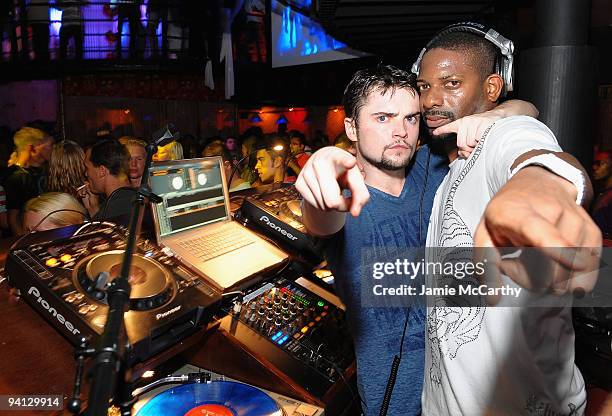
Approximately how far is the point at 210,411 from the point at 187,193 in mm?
807

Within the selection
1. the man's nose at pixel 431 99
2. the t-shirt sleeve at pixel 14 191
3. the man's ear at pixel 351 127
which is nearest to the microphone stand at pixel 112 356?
the man's ear at pixel 351 127

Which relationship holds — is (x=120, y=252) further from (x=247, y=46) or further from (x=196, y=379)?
(x=247, y=46)

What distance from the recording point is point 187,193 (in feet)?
5.62

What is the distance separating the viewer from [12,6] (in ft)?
53.2

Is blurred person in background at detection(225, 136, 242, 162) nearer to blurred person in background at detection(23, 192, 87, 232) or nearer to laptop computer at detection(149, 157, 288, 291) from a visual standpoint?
blurred person in background at detection(23, 192, 87, 232)

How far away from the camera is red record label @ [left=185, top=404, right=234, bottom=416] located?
1.27 metres

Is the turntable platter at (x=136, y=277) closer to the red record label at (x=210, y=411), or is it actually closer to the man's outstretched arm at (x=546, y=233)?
the red record label at (x=210, y=411)

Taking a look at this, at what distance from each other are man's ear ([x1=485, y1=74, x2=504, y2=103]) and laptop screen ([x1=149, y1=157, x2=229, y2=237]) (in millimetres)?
1122

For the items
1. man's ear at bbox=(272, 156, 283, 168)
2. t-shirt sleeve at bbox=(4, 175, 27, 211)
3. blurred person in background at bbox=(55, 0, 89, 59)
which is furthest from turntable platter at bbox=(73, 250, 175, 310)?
blurred person in background at bbox=(55, 0, 89, 59)

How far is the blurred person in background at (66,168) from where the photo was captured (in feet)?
11.4

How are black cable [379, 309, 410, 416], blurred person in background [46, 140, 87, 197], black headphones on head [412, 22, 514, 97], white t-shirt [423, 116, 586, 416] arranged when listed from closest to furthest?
white t-shirt [423, 116, 586, 416]
black cable [379, 309, 410, 416]
black headphones on head [412, 22, 514, 97]
blurred person in background [46, 140, 87, 197]

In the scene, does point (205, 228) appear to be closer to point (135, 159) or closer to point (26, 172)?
point (135, 159)

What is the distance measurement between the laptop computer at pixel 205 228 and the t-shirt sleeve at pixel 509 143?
885 mm

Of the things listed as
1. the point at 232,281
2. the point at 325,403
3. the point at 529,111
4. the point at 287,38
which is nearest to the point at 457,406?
the point at 325,403
